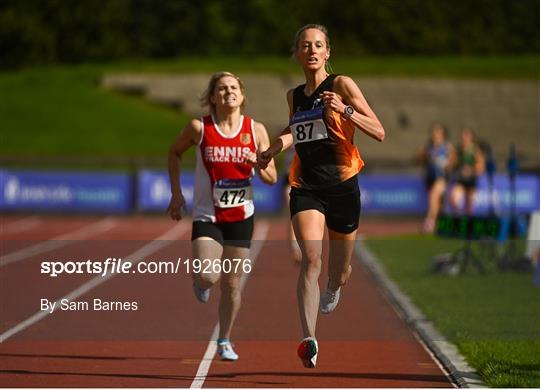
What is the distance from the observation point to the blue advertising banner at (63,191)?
34.4m

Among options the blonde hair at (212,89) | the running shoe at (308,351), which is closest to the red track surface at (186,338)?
the running shoe at (308,351)

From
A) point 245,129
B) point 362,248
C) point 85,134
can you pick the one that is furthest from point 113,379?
point 85,134

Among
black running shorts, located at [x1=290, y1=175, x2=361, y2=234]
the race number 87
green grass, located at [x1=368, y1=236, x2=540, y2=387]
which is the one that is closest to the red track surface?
green grass, located at [x1=368, y1=236, x2=540, y2=387]

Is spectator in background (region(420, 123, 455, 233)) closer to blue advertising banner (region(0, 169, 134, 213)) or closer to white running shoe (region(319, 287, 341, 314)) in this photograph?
blue advertising banner (region(0, 169, 134, 213))

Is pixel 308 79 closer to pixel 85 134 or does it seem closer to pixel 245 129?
pixel 245 129

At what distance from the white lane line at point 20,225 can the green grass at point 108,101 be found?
12.5 meters

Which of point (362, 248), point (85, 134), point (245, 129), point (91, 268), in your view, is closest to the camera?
point (245, 129)

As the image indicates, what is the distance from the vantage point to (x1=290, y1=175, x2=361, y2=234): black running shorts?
909 cm

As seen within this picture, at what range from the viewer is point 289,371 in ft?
32.7

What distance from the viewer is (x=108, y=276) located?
1781 cm

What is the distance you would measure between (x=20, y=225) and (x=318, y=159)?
2283cm

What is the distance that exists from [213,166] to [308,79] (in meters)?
1.12

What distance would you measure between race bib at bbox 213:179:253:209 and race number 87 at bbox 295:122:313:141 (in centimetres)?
90

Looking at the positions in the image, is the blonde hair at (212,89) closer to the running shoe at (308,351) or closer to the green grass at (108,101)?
the running shoe at (308,351)
